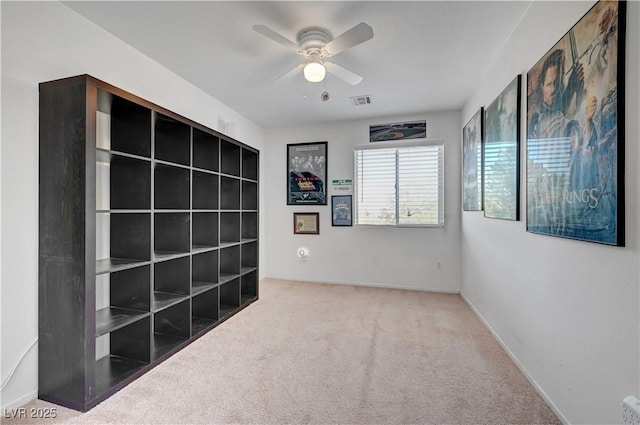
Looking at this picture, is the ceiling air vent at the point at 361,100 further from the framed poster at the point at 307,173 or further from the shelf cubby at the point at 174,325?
the shelf cubby at the point at 174,325

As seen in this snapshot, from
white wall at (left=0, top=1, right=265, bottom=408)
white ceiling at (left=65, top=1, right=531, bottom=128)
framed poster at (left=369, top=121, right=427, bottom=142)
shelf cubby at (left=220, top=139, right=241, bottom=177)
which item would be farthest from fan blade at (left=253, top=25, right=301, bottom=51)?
framed poster at (left=369, top=121, right=427, bottom=142)

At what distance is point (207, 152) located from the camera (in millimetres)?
2994

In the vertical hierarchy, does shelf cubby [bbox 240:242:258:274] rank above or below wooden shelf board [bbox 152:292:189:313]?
above

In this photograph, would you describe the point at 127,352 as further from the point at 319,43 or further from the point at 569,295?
the point at 569,295

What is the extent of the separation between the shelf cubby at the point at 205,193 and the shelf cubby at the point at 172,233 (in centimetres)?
41

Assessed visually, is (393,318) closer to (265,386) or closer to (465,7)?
(265,386)

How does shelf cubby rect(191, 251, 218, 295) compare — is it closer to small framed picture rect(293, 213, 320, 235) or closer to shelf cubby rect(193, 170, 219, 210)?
shelf cubby rect(193, 170, 219, 210)

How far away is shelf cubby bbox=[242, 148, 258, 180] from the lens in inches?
142

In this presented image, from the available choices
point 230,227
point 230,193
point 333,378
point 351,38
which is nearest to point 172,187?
point 230,193

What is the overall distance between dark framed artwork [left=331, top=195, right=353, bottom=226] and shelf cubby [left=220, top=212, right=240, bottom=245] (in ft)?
5.43

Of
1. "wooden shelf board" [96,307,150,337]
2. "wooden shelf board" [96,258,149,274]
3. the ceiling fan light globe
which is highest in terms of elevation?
the ceiling fan light globe

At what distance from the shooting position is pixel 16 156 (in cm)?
170

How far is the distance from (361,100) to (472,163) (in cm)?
148

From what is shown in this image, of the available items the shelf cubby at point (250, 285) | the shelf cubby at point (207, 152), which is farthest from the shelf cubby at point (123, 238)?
the shelf cubby at point (250, 285)
